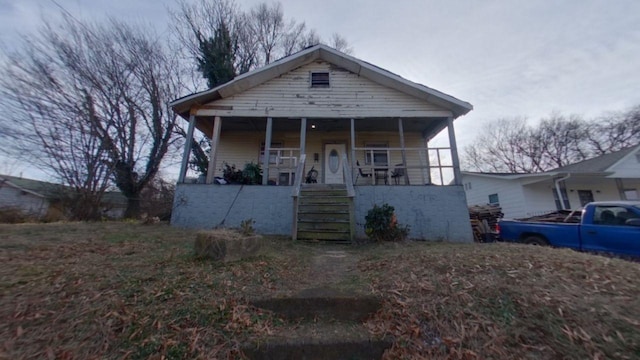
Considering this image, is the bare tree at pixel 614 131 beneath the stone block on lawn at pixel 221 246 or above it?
above

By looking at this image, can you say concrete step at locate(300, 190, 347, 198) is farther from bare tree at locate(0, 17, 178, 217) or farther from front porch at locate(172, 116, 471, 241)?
bare tree at locate(0, 17, 178, 217)

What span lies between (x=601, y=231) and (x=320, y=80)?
30.8 feet

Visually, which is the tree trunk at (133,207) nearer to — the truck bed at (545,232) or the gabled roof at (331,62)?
the gabled roof at (331,62)

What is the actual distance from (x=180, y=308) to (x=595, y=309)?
4.02 m

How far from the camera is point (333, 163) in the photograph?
1092cm

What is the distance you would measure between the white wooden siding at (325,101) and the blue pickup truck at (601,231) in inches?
188

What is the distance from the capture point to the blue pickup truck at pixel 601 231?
5.13 meters

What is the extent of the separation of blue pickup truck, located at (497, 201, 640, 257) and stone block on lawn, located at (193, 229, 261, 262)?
789cm

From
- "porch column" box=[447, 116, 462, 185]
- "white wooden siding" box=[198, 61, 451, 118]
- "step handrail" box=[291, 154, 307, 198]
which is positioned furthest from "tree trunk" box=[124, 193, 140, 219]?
"porch column" box=[447, 116, 462, 185]

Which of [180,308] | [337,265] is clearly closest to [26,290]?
[180,308]

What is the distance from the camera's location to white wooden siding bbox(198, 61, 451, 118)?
8930 millimetres

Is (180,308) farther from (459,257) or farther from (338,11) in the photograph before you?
(338,11)

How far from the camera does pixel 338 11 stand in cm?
1041

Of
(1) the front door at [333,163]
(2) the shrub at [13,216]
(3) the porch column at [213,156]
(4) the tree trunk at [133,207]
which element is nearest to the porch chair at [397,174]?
(1) the front door at [333,163]
